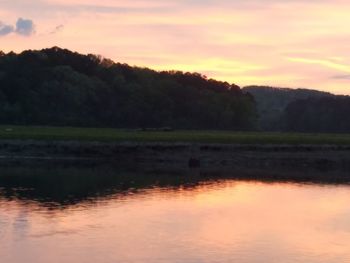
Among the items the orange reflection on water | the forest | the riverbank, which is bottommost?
the orange reflection on water

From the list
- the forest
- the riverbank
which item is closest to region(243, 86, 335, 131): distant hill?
the forest

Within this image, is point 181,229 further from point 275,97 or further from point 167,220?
point 275,97

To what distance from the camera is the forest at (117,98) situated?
293 feet

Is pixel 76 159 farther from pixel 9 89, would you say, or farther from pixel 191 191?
pixel 9 89

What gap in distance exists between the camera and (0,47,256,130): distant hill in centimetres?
8900

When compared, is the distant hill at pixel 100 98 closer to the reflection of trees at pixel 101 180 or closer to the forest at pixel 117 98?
the forest at pixel 117 98

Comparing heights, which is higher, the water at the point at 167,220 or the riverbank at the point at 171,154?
the riverbank at the point at 171,154

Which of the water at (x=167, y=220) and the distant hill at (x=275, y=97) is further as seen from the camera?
the distant hill at (x=275, y=97)

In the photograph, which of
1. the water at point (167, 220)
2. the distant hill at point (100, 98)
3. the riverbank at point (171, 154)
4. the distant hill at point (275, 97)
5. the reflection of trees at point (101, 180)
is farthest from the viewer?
the distant hill at point (275, 97)

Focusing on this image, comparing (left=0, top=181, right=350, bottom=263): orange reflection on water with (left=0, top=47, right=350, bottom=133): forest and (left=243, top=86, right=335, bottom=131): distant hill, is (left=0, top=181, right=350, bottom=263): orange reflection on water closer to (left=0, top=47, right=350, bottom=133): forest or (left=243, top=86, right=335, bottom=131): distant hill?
(left=0, top=47, right=350, bottom=133): forest

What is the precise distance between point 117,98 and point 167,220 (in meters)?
69.0

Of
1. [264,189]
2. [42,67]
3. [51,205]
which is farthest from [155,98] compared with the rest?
[51,205]

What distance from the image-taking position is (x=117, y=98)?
94562mm

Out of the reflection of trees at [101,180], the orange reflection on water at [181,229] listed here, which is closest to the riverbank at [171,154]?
the reflection of trees at [101,180]
